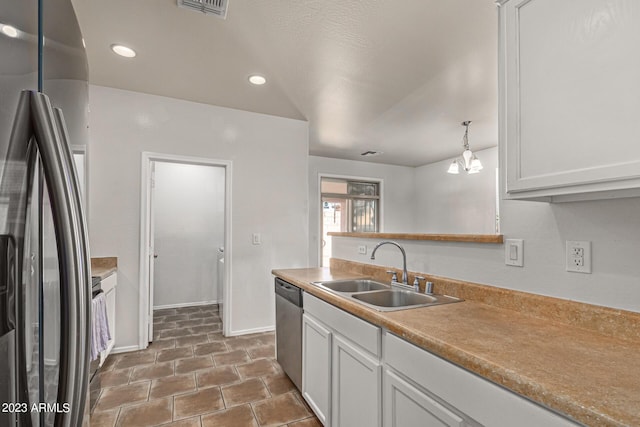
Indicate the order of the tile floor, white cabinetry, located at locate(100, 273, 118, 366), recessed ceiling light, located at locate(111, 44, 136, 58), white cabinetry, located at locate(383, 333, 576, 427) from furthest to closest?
1. white cabinetry, located at locate(100, 273, 118, 366)
2. recessed ceiling light, located at locate(111, 44, 136, 58)
3. the tile floor
4. white cabinetry, located at locate(383, 333, 576, 427)

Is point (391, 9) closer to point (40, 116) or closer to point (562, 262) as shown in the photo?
point (562, 262)

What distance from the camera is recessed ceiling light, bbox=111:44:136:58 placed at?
7.87 feet

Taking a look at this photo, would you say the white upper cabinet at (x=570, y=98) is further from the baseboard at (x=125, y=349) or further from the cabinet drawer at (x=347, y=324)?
the baseboard at (x=125, y=349)

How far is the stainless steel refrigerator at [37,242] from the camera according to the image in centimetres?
47

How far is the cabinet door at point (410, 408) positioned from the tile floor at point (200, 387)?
93 cm

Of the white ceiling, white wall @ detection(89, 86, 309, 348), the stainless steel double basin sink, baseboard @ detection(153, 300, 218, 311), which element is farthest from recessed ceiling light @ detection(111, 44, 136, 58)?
baseboard @ detection(153, 300, 218, 311)

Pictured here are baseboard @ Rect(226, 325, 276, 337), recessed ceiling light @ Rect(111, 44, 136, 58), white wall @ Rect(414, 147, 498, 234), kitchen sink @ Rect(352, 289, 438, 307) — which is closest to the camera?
kitchen sink @ Rect(352, 289, 438, 307)

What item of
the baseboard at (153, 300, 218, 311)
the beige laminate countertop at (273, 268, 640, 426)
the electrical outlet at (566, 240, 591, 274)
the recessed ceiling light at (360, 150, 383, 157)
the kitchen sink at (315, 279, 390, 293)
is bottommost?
the baseboard at (153, 300, 218, 311)

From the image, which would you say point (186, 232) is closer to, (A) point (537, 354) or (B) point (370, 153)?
(B) point (370, 153)

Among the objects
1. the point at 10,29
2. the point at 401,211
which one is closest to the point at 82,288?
the point at 10,29

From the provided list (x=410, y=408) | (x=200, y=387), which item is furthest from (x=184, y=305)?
(x=410, y=408)

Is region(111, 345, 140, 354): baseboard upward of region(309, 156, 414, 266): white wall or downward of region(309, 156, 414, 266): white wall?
downward

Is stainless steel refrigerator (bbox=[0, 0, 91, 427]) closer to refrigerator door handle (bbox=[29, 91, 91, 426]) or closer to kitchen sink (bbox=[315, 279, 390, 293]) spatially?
refrigerator door handle (bbox=[29, 91, 91, 426])

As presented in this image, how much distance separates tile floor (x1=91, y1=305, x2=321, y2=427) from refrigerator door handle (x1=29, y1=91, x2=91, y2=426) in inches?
66.9
